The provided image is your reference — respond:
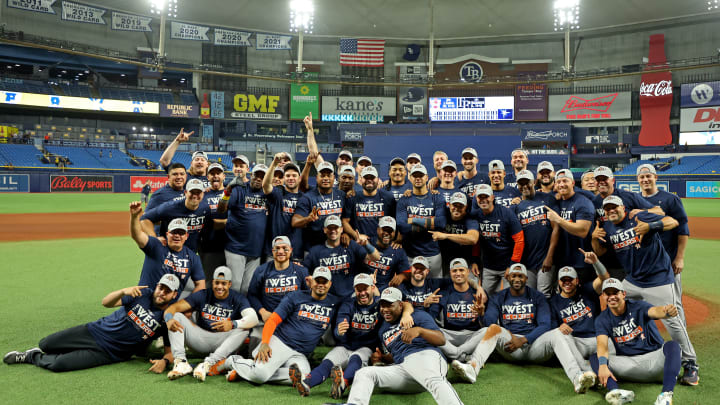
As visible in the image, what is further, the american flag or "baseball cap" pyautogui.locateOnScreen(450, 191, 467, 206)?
the american flag

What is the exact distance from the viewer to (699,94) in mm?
43188

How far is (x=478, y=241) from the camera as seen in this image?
671cm

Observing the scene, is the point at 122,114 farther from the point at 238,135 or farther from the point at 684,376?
the point at 684,376

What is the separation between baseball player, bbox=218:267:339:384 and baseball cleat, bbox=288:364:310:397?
0.02 metres

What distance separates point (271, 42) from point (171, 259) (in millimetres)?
41294

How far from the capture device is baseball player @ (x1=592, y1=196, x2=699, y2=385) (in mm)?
5523

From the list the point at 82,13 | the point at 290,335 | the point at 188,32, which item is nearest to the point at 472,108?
the point at 188,32

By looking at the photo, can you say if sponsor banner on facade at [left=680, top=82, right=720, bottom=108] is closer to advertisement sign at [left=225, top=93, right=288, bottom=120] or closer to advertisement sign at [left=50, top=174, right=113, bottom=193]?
advertisement sign at [left=225, top=93, right=288, bottom=120]

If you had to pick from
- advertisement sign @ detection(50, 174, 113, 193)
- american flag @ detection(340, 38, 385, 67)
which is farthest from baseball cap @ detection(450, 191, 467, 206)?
american flag @ detection(340, 38, 385, 67)

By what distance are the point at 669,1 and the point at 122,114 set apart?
5506 centimetres

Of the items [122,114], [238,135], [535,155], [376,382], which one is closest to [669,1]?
[535,155]

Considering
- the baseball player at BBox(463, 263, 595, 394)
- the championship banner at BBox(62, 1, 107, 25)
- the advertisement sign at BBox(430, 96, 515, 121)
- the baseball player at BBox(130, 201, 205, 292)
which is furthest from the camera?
the advertisement sign at BBox(430, 96, 515, 121)

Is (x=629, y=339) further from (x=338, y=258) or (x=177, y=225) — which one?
(x=177, y=225)

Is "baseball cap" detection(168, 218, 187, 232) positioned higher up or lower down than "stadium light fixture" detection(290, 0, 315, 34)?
lower down
